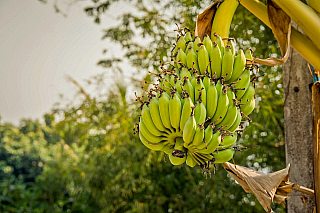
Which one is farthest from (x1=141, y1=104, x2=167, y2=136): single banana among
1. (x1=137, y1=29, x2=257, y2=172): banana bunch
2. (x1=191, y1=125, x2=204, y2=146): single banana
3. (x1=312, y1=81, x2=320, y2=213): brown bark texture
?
(x1=312, y1=81, x2=320, y2=213): brown bark texture

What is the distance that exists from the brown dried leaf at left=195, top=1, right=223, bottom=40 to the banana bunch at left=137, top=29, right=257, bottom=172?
2.2 inches

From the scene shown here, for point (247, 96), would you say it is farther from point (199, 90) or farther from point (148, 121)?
→ point (148, 121)

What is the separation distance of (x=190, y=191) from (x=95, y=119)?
114cm

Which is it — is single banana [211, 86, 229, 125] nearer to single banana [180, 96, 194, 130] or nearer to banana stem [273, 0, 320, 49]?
single banana [180, 96, 194, 130]

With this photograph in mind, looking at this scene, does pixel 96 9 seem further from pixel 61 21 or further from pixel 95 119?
pixel 61 21

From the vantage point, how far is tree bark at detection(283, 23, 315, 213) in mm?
1102

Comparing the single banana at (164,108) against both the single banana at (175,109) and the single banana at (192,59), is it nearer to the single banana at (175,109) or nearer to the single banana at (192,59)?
the single banana at (175,109)

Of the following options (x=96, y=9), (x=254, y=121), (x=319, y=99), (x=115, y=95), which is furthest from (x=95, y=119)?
(x=319, y=99)

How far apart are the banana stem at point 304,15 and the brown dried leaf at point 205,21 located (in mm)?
181

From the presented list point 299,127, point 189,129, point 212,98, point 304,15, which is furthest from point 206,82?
point 299,127

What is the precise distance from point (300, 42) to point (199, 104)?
0.48 m

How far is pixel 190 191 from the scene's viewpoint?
249cm

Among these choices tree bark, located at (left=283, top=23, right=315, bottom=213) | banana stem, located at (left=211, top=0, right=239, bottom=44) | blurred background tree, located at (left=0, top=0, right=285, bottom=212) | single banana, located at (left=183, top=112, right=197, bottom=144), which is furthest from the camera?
blurred background tree, located at (left=0, top=0, right=285, bottom=212)

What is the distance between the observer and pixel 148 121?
26.3 inches
